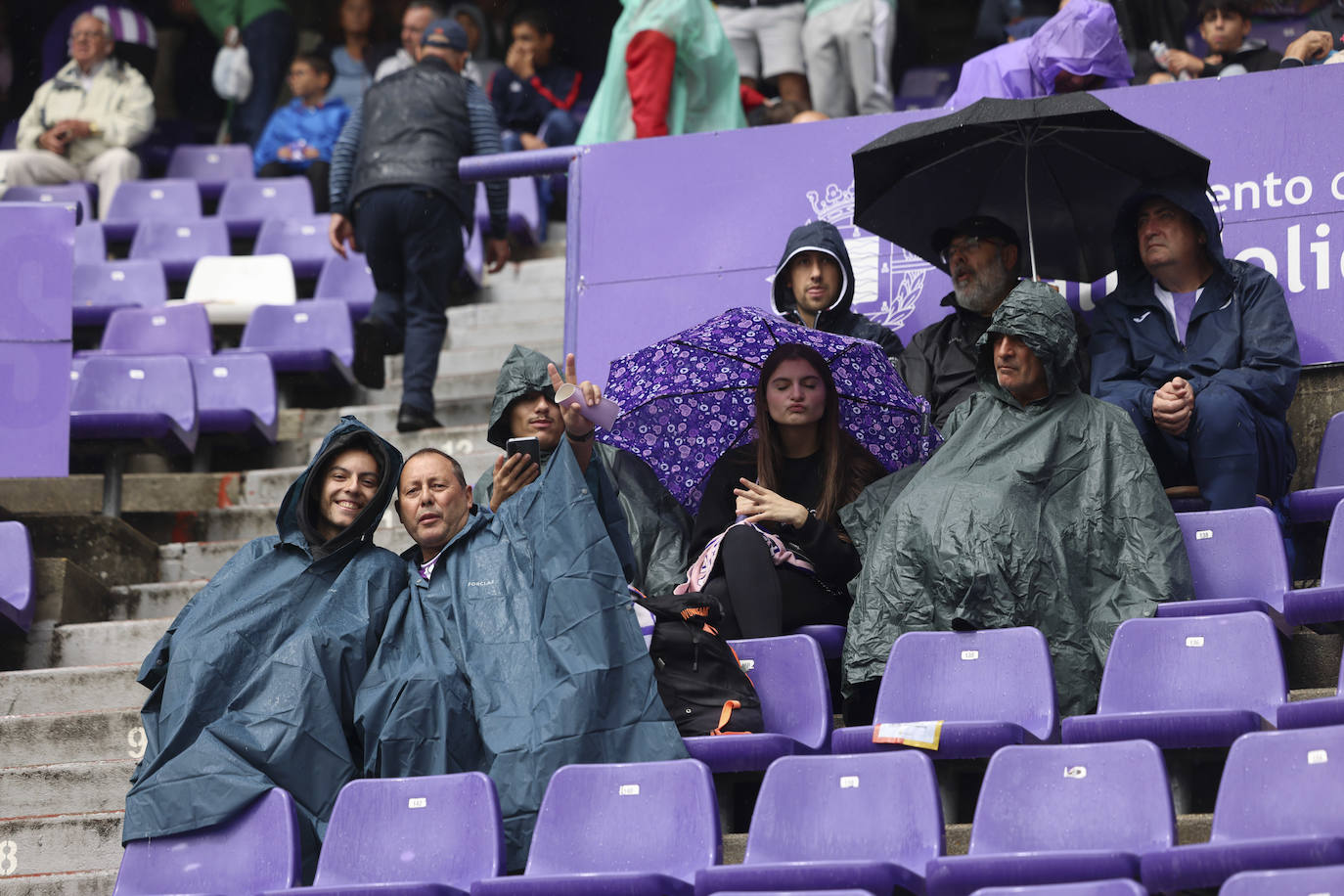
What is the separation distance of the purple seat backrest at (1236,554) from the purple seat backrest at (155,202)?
21.5 feet

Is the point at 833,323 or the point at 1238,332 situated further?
the point at 833,323

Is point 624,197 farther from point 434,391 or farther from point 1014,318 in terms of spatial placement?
point 1014,318

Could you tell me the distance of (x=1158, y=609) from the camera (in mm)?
4605

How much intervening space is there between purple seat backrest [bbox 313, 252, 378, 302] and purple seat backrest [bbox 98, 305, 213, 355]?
2.65ft

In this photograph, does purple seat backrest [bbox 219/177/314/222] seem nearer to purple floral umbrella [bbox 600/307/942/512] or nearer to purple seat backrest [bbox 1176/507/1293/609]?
purple floral umbrella [bbox 600/307/942/512]

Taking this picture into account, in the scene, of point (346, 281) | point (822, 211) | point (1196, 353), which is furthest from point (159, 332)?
point (1196, 353)

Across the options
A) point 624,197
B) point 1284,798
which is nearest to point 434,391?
point 624,197

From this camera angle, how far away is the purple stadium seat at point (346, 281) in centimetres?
880

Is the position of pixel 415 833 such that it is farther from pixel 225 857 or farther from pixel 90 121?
pixel 90 121

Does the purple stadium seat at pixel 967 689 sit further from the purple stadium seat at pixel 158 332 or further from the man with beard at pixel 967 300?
the purple stadium seat at pixel 158 332

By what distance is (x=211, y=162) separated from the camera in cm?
1101

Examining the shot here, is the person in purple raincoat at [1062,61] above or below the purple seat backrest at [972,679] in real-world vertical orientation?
above

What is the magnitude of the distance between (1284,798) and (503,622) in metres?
1.89

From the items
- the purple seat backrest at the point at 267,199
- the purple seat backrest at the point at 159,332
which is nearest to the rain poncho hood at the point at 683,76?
the purple seat backrest at the point at 159,332
